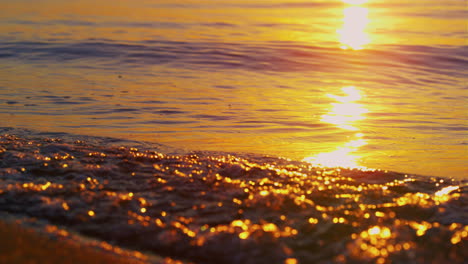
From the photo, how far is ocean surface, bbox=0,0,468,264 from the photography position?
3002 millimetres

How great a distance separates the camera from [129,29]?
54.1 ft

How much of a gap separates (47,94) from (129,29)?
8.60m

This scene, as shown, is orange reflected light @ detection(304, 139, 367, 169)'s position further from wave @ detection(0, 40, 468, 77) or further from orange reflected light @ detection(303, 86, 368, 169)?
wave @ detection(0, 40, 468, 77)

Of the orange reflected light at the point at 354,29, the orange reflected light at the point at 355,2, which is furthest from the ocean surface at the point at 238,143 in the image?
the orange reflected light at the point at 355,2

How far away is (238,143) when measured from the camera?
575cm

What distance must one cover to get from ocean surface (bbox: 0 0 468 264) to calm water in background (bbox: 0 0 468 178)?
46 millimetres

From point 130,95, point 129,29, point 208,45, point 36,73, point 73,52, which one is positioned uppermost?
point 129,29

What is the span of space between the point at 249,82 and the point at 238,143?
15.0 feet

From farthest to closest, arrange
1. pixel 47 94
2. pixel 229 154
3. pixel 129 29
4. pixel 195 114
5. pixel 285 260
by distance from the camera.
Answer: pixel 129 29 < pixel 47 94 < pixel 195 114 < pixel 229 154 < pixel 285 260

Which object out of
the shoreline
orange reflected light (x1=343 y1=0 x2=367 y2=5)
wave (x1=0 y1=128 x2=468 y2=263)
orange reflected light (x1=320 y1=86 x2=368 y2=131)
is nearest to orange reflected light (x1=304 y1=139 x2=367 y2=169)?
wave (x1=0 y1=128 x2=468 y2=263)

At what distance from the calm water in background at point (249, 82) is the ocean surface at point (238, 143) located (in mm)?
46

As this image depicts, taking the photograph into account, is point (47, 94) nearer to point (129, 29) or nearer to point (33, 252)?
point (33, 252)

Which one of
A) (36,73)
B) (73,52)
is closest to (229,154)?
(36,73)

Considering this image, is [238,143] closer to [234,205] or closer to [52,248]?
[234,205]
